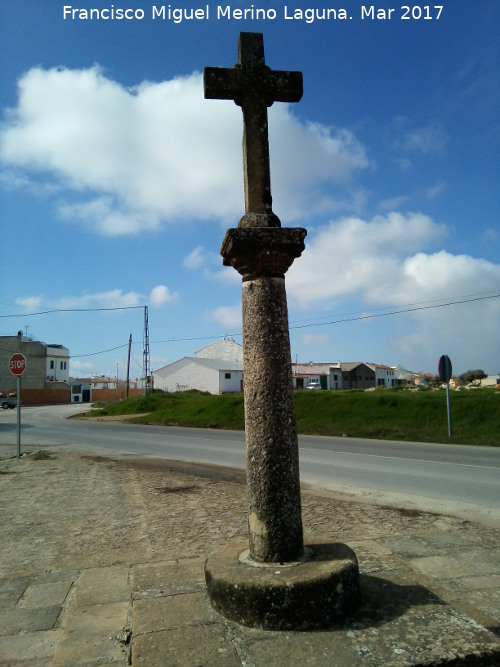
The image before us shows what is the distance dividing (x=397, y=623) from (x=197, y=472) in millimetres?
8532

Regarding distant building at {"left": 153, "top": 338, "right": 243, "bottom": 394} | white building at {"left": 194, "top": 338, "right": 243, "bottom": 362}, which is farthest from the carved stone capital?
white building at {"left": 194, "top": 338, "right": 243, "bottom": 362}

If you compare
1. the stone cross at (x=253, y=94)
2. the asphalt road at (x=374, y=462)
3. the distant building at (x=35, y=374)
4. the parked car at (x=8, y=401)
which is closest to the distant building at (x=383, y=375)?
the distant building at (x=35, y=374)

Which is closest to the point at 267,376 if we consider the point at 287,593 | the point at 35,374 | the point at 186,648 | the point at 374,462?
the point at 287,593

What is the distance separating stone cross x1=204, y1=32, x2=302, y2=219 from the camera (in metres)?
3.93

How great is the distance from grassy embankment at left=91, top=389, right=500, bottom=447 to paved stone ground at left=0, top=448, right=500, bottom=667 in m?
11.3

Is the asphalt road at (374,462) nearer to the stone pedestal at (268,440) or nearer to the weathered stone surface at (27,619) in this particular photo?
the stone pedestal at (268,440)

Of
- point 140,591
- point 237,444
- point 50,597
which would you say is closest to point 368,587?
point 140,591

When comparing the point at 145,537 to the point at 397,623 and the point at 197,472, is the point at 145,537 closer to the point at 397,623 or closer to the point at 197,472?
the point at 397,623

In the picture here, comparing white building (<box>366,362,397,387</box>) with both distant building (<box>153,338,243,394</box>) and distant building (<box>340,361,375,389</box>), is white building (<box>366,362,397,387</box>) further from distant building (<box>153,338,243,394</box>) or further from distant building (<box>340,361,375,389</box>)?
distant building (<box>153,338,243,394</box>)

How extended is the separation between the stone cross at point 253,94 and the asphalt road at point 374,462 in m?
5.60

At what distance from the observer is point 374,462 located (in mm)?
12492

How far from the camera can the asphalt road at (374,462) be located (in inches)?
331

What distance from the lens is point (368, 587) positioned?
3.51 meters

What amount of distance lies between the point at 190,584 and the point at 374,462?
925 centimetres
